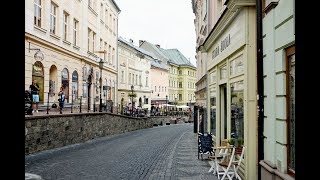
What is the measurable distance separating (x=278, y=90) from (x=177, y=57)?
335ft

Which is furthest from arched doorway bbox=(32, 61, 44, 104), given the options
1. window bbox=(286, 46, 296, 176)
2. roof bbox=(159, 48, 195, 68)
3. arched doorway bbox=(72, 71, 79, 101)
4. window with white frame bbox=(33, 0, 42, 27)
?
roof bbox=(159, 48, 195, 68)

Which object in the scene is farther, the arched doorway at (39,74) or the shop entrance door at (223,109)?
the arched doorway at (39,74)

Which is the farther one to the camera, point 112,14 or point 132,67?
point 132,67

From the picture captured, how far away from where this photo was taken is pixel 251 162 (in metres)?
8.79

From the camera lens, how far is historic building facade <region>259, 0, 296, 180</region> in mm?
5676

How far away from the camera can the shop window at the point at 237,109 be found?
1026 cm

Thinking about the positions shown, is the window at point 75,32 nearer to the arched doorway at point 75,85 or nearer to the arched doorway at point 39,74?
the arched doorway at point 75,85

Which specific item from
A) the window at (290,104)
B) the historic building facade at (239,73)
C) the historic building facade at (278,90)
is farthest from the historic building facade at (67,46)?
the window at (290,104)

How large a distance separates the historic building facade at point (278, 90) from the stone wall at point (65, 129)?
1034 cm

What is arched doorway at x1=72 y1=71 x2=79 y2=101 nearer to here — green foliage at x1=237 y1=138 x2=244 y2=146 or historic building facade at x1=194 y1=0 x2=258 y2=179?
historic building facade at x1=194 y1=0 x2=258 y2=179
